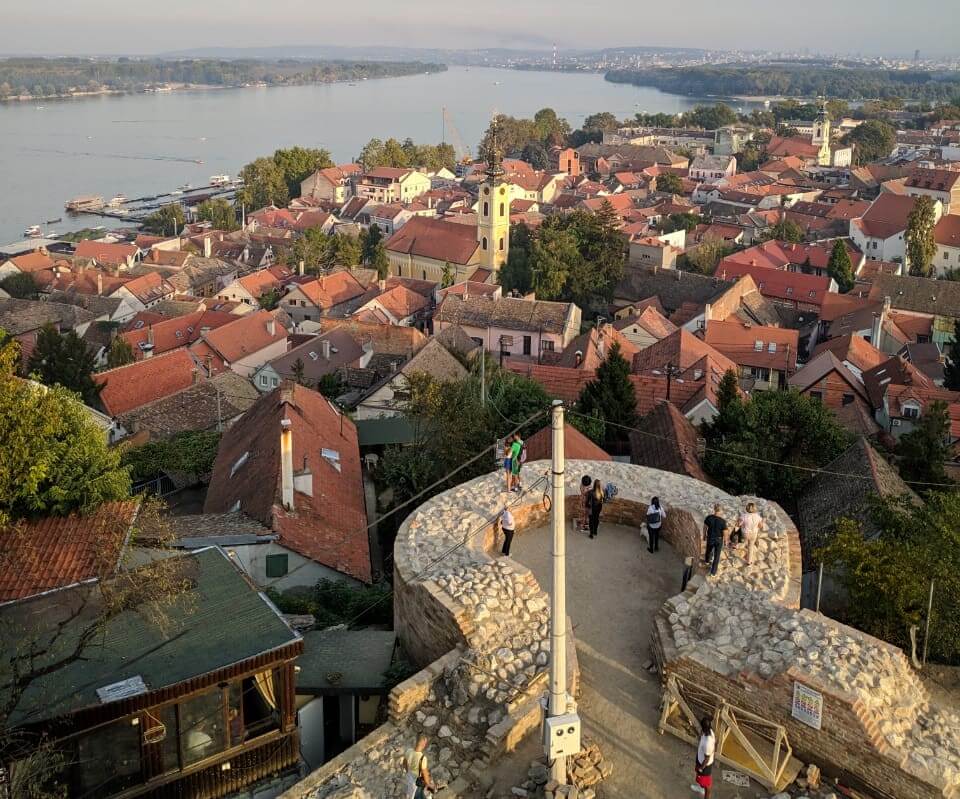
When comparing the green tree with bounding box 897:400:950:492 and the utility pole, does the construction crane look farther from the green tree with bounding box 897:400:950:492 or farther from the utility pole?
the utility pole

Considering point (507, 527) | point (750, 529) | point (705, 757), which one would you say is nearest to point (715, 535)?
point (750, 529)

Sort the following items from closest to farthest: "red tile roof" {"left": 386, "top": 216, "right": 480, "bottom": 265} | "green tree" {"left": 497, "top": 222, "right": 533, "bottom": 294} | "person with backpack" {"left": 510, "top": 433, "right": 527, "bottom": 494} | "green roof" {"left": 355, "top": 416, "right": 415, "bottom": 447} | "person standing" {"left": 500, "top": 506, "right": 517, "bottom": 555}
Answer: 1. "person standing" {"left": 500, "top": 506, "right": 517, "bottom": 555}
2. "person with backpack" {"left": 510, "top": 433, "right": 527, "bottom": 494}
3. "green roof" {"left": 355, "top": 416, "right": 415, "bottom": 447}
4. "green tree" {"left": 497, "top": 222, "right": 533, "bottom": 294}
5. "red tile roof" {"left": 386, "top": 216, "right": 480, "bottom": 265}

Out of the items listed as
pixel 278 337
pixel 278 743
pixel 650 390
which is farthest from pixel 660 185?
pixel 278 743

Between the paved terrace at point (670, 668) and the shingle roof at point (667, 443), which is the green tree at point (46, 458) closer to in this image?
the paved terrace at point (670, 668)

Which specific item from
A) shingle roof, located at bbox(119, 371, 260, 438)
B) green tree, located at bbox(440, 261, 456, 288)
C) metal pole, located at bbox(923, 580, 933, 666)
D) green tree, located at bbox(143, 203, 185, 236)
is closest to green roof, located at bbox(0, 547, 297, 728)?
metal pole, located at bbox(923, 580, 933, 666)

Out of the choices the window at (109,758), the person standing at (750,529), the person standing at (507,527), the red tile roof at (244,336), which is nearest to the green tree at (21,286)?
the red tile roof at (244,336)
